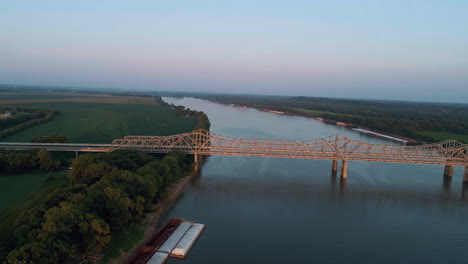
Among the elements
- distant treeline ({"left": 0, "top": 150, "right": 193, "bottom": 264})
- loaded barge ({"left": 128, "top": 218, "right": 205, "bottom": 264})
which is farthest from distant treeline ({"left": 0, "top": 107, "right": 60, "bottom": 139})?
loaded barge ({"left": 128, "top": 218, "right": 205, "bottom": 264})

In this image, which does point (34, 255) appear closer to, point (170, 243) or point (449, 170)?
point (170, 243)

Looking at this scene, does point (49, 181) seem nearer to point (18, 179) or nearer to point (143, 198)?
point (18, 179)

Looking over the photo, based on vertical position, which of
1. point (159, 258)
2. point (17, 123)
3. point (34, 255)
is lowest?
point (159, 258)

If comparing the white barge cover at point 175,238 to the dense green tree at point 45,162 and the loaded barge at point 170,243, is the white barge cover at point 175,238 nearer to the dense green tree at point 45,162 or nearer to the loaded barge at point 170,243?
the loaded barge at point 170,243

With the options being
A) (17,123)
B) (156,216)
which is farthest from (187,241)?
(17,123)

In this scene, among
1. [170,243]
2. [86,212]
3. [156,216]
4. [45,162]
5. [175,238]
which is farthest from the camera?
[45,162]

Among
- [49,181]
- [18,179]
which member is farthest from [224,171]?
[18,179]

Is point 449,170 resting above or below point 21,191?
above

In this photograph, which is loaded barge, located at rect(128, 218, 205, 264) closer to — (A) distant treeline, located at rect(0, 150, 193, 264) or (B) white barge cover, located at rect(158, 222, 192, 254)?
(B) white barge cover, located at rect(158, 222, 192, 254)
